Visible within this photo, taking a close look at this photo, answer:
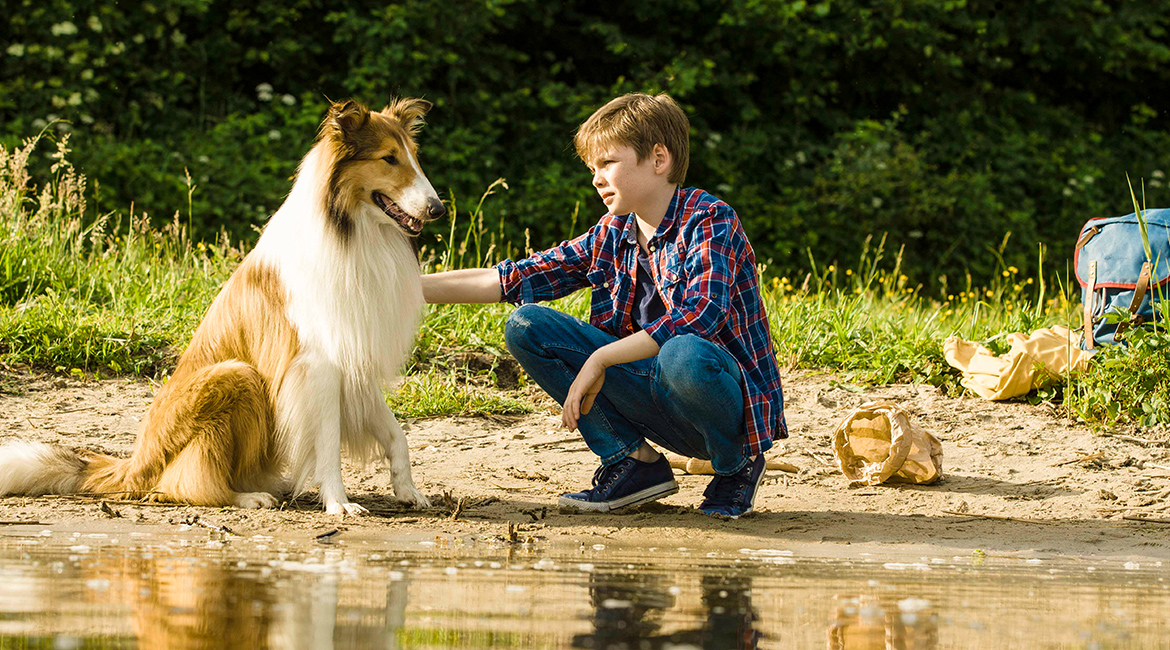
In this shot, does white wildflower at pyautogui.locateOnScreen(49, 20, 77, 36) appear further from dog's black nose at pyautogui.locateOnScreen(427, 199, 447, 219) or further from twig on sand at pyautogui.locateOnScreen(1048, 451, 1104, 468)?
twig on sand at pyautogui.locateOnScreen(1048, 451, 1104, 468)

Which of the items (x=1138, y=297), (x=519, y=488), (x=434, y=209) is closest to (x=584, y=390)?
(x=434, y=209)

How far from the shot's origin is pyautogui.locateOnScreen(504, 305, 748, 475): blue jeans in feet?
13.0

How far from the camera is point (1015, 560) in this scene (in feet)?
11.8

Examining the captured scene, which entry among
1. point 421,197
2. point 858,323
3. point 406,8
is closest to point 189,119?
point 406,8

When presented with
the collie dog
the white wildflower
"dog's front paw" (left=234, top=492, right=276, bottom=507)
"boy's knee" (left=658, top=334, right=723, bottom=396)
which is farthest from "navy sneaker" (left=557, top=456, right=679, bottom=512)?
A: the white wildflower

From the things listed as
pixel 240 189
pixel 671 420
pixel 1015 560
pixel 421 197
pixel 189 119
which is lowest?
pixel 1015 560

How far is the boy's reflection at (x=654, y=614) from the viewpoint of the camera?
2268mm

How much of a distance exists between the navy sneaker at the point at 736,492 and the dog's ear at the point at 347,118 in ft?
6.09

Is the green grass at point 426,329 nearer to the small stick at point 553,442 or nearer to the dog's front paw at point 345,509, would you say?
the small stick at point 553,442

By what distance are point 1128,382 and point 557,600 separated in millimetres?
3755

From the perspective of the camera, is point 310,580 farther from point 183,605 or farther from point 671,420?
point 671,420

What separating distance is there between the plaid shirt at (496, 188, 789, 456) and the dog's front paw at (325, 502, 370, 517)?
0.98 metres

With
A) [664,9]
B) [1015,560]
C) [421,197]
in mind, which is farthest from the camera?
[664,9]

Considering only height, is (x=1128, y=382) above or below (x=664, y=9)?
below
